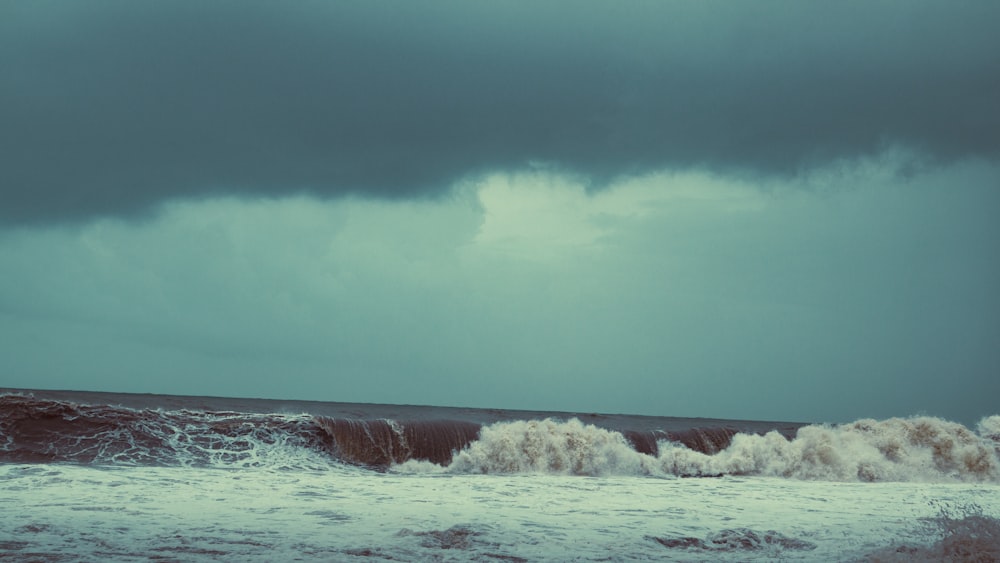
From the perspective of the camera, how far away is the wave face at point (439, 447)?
1552 centimetres

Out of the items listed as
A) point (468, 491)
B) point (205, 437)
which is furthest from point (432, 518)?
point (205, 437)

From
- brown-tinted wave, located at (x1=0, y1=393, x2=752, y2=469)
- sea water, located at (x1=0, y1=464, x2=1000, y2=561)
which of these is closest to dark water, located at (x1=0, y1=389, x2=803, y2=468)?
brown-tinted wave, located at (x1=0, y1=393, x2=752, y2=469)

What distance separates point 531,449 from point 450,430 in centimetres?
275

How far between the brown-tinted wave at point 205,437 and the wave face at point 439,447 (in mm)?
23

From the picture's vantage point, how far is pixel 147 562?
5461 millimetres

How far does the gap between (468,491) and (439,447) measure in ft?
22.9

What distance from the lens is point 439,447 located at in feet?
59.5

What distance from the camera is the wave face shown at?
15523 millimetres

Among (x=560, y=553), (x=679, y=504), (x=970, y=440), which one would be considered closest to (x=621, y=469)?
(x=679, y=504)

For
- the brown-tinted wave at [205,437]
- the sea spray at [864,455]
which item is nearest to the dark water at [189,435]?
the brown-tinted wave at [205,437]

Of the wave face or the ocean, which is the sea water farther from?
the wave face

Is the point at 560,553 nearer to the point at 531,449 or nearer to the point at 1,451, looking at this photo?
the point at 531,449

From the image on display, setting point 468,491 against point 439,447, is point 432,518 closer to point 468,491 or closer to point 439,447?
point 468,491

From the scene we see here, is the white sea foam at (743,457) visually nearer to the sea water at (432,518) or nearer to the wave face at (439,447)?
the wave face at (439,447)
